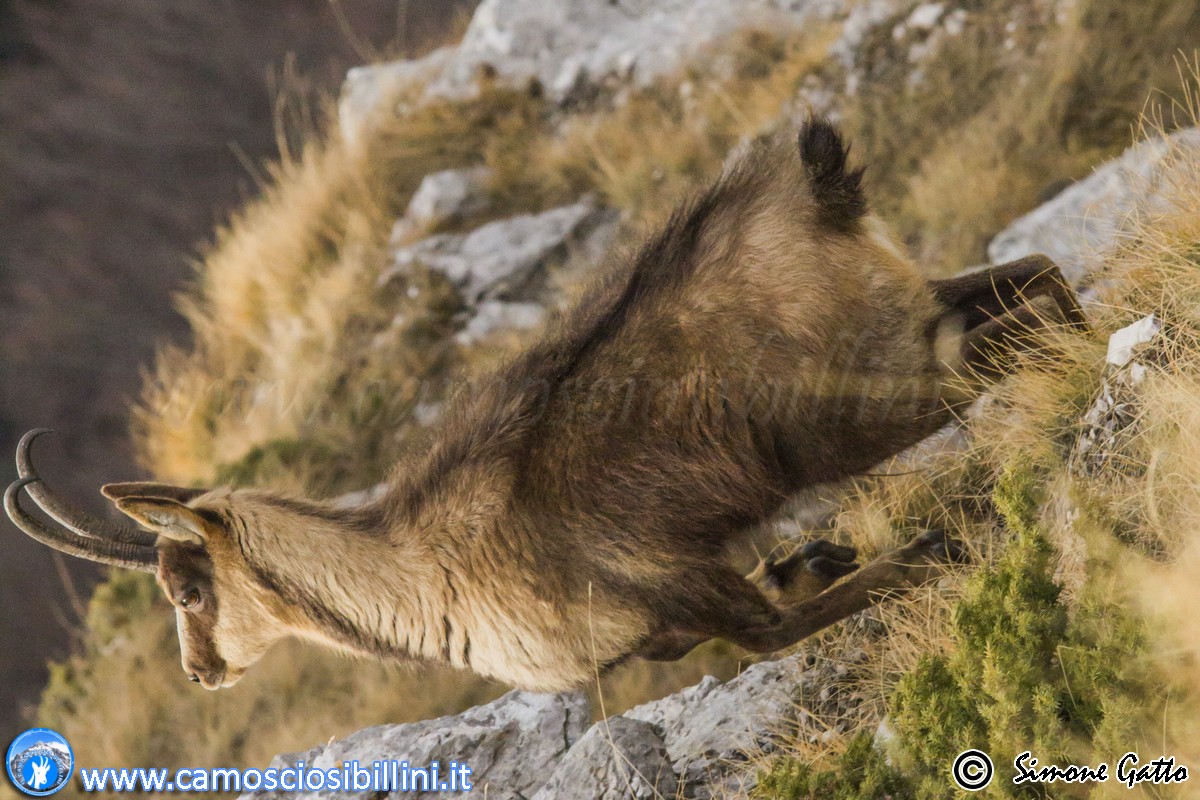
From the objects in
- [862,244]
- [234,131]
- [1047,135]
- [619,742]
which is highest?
[234,131]

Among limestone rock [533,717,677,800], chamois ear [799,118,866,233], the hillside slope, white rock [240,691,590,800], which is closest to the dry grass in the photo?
the hillside slope

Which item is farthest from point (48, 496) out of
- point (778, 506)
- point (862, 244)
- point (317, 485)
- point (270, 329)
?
point (270, 329)

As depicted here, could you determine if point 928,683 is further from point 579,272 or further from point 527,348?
point 579,272

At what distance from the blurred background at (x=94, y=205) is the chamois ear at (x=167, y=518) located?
3.99m

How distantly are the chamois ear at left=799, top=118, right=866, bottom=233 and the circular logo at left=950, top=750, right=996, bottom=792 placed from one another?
172 cm

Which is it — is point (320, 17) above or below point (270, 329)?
above

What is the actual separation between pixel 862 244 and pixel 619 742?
1.96 metres

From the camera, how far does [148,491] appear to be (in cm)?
362

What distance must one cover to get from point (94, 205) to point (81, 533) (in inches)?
195

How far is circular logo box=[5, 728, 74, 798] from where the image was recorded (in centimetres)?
541

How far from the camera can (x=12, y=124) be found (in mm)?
7375

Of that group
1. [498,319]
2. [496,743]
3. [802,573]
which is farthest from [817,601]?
[498,319]

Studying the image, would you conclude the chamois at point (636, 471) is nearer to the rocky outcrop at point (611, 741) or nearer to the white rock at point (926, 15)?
the rocky outcrop at point (611, 741)

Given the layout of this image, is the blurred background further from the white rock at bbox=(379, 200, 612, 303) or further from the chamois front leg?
the chamois front leg
